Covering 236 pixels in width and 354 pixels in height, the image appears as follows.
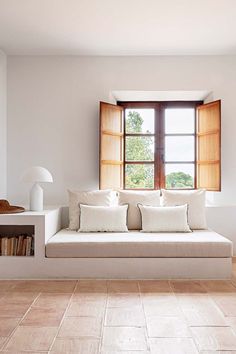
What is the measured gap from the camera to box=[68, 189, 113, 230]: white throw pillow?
5152 mm

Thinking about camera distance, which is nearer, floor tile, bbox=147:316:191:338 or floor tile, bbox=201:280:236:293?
floor tile, bbox=147:316:191:338

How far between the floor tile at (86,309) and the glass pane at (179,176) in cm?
283

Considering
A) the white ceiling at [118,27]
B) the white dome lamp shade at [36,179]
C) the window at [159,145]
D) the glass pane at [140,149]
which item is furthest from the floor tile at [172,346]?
the glass pane at [140,149]

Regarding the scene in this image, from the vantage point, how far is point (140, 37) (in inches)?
196

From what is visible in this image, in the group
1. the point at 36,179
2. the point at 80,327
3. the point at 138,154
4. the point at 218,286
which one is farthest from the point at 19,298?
the point at 138,154

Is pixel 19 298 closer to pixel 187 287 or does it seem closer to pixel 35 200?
pixel 35 200

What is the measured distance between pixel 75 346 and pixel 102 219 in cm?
237

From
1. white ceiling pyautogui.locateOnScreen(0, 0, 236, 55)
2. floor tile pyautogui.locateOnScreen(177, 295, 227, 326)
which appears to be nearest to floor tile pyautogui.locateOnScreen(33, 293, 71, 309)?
floor tile pyautogui.locateOnScreen(177, 295, 227, 326)

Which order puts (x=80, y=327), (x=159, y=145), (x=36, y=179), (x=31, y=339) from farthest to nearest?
(x=159, y=145) → (x=36, y=179) → (x=80, y=327) → (x=31, y=339)

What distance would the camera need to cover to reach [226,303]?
11.8 feet

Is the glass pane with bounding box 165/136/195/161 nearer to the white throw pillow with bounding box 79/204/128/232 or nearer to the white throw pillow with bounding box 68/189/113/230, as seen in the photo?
the white throw pillow with bounding box 68/189/113/230

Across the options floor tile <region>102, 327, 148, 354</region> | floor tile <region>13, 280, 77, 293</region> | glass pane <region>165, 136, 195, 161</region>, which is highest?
glass pane <region>165, 136, 195, 161</region>

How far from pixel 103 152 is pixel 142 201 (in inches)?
34.8

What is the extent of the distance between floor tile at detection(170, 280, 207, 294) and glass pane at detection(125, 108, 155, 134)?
2511 millimetres
